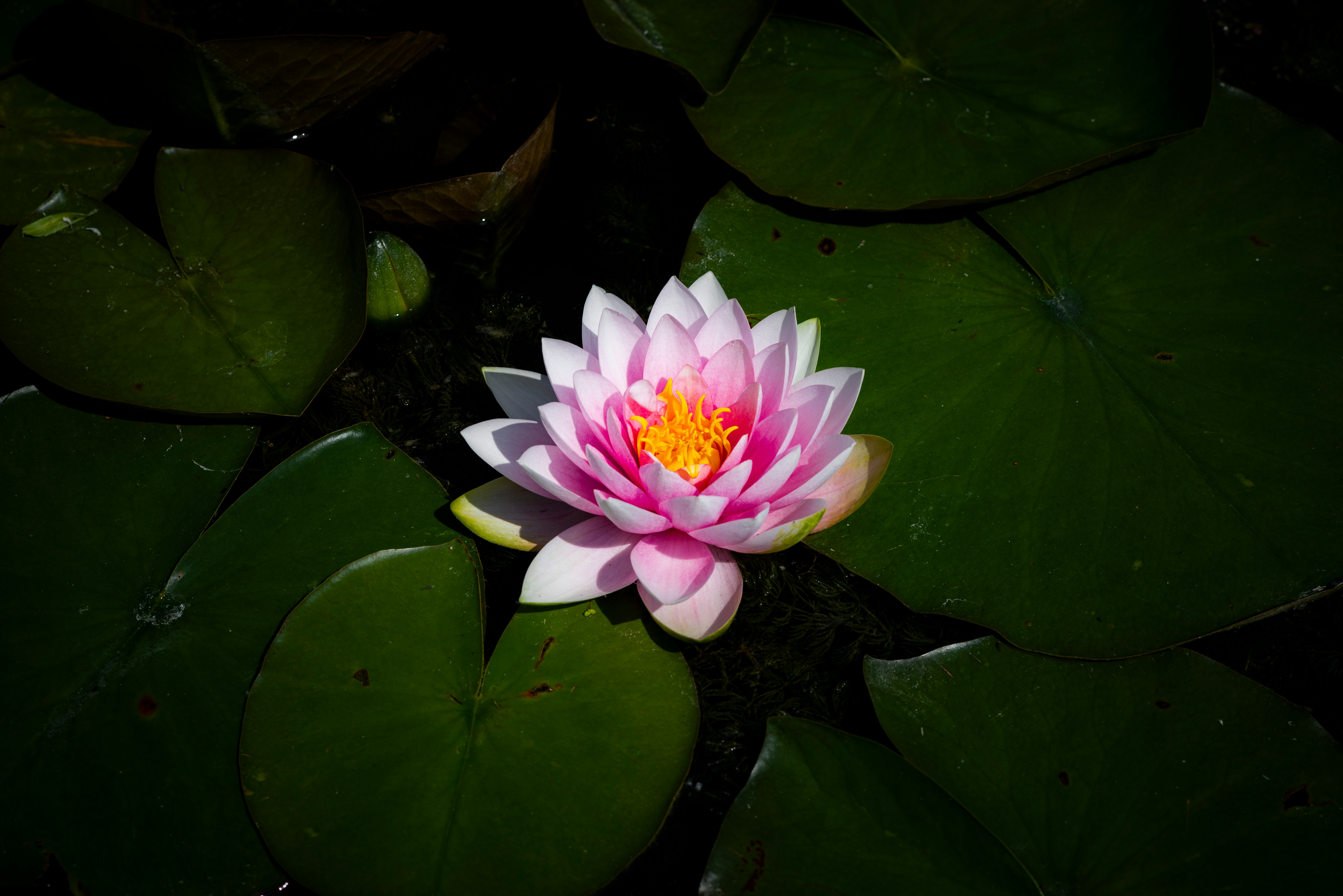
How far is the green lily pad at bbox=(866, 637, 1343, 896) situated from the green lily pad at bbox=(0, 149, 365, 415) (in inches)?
71.6

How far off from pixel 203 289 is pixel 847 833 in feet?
7.42

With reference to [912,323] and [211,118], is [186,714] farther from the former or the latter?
[912,323]

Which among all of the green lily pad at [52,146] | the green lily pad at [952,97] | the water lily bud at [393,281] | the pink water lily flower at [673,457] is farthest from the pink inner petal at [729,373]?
the green lily pad at [52,146]

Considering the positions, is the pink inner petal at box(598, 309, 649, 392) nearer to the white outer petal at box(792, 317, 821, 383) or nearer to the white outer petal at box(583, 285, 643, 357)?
the white outer petal at box(583, 285, 643, 357)

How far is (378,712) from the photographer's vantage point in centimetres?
171

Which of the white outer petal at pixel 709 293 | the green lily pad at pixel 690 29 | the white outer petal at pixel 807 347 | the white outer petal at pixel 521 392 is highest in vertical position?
the green lily pad at pixel 690 29

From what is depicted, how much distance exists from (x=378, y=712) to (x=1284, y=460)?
7.80ft

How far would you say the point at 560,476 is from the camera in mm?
1727

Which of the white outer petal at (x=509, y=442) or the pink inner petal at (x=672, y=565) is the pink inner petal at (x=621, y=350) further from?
the pink inner petal at (x=672, y=565)

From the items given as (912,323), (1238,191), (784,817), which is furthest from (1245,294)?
(784,817)

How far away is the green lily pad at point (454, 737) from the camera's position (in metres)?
1.61

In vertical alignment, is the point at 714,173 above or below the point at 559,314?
above

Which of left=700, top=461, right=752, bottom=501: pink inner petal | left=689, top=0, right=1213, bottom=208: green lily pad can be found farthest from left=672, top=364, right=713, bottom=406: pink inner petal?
left=689, top=0, right=1213, bottom=208: green lily pad

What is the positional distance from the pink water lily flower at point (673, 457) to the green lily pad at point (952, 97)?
666mm
